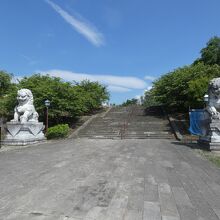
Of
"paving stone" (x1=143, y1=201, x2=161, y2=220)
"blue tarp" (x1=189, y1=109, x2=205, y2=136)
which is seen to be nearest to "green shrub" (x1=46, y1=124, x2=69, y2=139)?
"blue tarp" (x1=189, y1=109, x2=205, y2=136)

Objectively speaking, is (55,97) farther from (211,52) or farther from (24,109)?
(211,52)

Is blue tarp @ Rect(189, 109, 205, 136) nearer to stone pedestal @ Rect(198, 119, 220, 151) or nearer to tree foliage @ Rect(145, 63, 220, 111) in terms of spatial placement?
stone pedestal @ Rect(198, 119, 220, 151)

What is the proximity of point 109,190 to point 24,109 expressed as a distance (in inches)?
404

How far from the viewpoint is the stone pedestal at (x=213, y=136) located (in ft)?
35.8

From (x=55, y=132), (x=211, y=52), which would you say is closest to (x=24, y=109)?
(x=55, y=132)

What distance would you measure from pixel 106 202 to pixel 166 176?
2373mm

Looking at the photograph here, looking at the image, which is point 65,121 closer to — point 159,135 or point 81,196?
point 159,135

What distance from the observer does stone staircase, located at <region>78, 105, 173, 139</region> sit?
796 inches

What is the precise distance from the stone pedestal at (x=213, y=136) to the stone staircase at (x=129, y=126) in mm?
7503

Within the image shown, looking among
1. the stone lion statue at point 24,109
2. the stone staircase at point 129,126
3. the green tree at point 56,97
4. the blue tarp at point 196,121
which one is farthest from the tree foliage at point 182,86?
the stone lion statue at point 24,109

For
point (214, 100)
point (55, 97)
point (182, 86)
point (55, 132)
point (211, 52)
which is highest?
point (211, 52)

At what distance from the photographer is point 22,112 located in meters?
14.6

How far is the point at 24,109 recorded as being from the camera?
14.6 m

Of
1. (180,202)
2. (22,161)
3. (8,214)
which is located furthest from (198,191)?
(22,161)
